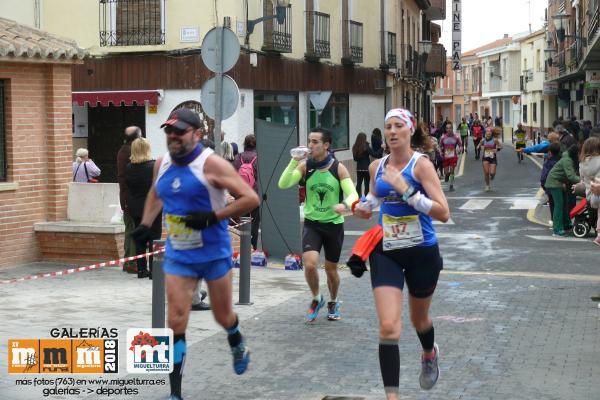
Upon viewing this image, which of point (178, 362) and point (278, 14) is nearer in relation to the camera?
point (178, 362)

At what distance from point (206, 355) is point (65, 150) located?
6.91 m

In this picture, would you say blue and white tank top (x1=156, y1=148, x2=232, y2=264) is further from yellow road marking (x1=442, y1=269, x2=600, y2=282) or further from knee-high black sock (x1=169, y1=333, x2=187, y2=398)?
yellow road marking (x1=442, y1=269, x2=600, y2=282)

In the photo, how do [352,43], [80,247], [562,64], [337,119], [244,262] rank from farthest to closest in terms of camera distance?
[562,64] < [337,119] < [352,43] < [80,247] < [244,262]

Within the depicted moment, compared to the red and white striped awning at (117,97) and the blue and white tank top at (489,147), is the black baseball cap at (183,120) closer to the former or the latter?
the red and white striped awning at (117,97)

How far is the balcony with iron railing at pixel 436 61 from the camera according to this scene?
51.0 metres

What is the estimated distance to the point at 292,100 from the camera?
28.0 metres

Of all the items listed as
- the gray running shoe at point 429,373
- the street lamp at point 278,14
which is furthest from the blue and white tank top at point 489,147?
the gray running shoe at point 429,373

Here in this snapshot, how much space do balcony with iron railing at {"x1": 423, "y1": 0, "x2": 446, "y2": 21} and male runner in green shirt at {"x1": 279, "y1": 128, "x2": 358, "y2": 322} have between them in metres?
46.6

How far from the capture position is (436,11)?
56.6 metres

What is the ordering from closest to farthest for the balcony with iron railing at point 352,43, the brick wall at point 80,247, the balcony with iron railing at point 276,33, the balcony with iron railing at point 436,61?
1. the brick wall at point 80,247
2. the balcony with iron railing at point 276,33
3. the balcony with iron railing at point 352,43
4. the balcony with iron railing at point 436,61

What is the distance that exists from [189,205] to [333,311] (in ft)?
12.6

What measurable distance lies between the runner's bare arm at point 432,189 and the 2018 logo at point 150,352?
7.08ft

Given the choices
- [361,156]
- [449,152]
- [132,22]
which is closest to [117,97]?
[132,22]

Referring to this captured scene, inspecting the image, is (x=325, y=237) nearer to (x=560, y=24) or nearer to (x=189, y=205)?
(x=189, y=205)
